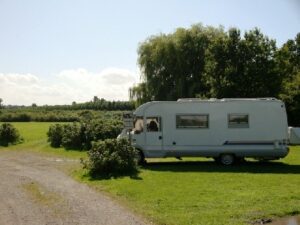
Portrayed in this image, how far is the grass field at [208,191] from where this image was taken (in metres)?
11.6

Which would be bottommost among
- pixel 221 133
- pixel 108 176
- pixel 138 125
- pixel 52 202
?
pixel 52 202

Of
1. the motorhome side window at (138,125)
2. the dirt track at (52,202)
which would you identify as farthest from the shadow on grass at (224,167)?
the dirt track at (52,202)

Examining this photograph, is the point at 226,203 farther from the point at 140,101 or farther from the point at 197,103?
the point at 140,101

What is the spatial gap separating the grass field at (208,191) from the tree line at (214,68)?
46.4ft

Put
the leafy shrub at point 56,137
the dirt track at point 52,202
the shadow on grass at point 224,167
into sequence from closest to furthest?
the dirt track at point 52,202 < the shadow on grass at point 224,167 < the leafy shrub at point 56,137

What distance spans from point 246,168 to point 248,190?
6.21 meters

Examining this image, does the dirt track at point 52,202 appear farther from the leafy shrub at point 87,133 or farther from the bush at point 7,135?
the bush at point 7,135

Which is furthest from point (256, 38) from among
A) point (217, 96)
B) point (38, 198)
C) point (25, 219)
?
point (25, 219)

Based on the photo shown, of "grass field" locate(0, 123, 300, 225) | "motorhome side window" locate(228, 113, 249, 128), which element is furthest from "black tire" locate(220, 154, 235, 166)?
"motorhome side window" locate(228, 113, 249, 128)

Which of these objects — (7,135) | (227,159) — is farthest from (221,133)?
(7,135)

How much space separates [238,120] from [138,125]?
4661 mm

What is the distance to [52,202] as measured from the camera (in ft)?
44.4

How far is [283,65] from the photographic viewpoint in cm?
4141

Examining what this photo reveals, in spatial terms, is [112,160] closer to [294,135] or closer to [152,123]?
[152,123]
